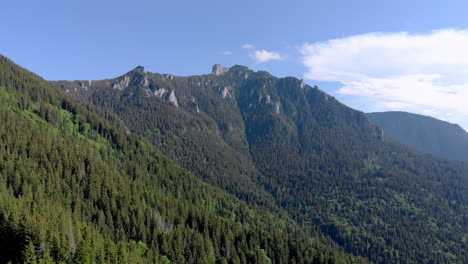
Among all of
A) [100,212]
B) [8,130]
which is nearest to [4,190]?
[100,212]

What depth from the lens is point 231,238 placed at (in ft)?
354

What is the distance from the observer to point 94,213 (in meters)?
91.8

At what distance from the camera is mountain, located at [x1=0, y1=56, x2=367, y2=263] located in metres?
57.2

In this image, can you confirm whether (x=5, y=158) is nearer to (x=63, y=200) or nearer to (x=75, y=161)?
(x=75, y=161)

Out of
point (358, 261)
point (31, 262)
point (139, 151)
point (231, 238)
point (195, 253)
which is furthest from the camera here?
point (139, 151)

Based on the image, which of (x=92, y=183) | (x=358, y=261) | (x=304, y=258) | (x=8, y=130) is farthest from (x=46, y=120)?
(x=358, y=261)

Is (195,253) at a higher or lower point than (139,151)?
lower

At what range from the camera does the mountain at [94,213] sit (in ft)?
188

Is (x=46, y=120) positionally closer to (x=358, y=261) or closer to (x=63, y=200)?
(x=63, y=200)

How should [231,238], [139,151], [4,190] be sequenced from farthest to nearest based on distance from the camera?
[139,151]
[231,238]
[4,190]

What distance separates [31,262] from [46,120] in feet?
476

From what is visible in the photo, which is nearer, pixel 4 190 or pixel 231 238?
pixel 4 190

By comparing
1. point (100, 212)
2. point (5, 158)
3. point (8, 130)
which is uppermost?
point (8, 130)

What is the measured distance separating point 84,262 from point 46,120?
473ft
